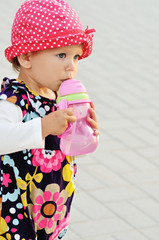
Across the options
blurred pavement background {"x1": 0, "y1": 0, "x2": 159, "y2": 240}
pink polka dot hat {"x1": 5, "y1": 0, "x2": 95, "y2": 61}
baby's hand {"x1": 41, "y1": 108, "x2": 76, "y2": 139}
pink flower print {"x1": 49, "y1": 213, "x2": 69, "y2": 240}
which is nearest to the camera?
baby's hand {"x1": 41, "y1": 108, "x2": 76, "y2": 139}

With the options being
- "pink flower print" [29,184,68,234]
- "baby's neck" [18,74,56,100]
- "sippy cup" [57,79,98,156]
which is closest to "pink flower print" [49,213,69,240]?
"pink flower print" [29,184,68,234]

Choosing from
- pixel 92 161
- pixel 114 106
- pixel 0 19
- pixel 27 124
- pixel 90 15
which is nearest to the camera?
pixel 27 124

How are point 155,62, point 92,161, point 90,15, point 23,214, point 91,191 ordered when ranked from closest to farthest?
point 23,214 → point 91,191 → point 92,161 → point 155,62 → point 90,15

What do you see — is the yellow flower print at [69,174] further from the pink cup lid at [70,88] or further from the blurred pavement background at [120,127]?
the blurred pavement background at [120,127]

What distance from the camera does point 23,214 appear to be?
2773mm

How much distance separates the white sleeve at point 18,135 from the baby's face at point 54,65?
214mm

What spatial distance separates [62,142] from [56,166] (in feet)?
0.66

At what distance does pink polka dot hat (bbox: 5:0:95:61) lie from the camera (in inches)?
105

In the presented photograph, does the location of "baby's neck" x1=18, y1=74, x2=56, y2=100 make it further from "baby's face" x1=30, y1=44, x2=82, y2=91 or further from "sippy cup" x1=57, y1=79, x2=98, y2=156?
"sippy cup" x1=57, y1=79, x2=98, y2=156

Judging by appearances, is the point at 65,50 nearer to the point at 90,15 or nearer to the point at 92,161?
the point at 92,161

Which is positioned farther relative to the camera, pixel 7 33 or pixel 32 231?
pixel 7 33

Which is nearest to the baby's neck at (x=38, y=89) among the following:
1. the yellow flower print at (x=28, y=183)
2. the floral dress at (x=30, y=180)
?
the floral dress at (x=30, y=180)

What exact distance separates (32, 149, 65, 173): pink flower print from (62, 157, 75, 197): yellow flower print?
0.20 feet

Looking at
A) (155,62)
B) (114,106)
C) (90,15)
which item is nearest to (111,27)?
(90,15)
